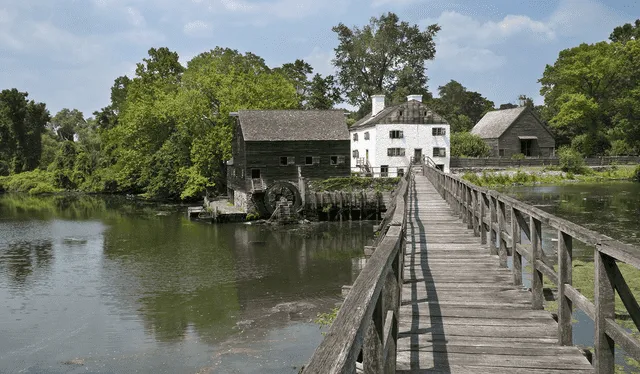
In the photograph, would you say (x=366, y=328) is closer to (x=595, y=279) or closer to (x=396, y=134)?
(x=595, y=279)

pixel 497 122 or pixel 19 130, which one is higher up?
pixel 19 130

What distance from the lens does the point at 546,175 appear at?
60.6 meters

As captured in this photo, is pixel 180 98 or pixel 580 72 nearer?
pixel 180 98

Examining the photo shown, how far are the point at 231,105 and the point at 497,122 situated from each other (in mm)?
34663

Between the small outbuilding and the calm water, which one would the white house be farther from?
the calm water

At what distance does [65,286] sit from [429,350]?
2049cm

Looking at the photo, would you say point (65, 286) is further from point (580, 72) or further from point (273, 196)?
point (580, 72)

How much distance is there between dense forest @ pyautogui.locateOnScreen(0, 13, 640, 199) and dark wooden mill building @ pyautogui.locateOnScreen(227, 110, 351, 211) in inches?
274

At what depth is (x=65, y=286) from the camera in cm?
2230

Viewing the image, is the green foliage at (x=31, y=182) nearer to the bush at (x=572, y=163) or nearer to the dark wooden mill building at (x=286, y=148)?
the dark wooden mill building at (x=286, y=148)

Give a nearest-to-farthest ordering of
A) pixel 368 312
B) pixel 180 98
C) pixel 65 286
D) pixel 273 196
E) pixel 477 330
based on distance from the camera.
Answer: pixel 368 312 → pixel 477 330 → pixel 65 286 → pixel 273 196 → pixel 180 98

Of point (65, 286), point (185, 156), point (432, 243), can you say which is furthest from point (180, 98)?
point (432, 243)

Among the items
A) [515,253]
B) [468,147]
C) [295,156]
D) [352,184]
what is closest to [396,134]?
[468,147]

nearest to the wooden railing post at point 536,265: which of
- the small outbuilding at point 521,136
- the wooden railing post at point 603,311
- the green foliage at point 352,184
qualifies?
the wooden railing post at point 603,311
